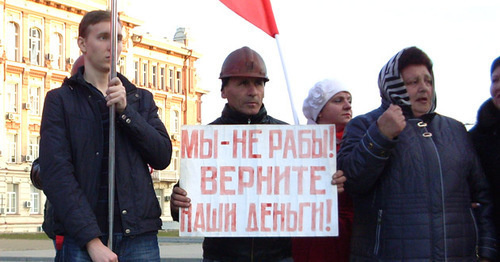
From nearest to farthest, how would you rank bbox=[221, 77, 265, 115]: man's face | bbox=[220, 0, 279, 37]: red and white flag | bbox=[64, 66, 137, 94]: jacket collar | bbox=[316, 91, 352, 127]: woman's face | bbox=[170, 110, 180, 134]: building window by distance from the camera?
bbox=[64, 66, 137, 94]: jacket collar, bbox=[221, 77, 265, 115]: man's face, bbox=[220, 0, 279, 37]: red and white flag, bbox=[316, 91, 352, 127]: woman's face, bbox=[170, 110, 180, 134]: building window

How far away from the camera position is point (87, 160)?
10.9ft

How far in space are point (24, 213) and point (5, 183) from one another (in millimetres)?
2041

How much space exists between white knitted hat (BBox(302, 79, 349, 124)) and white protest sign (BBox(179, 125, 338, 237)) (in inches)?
38.9

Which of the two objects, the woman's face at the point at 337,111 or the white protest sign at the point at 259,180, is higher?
the woman's face at the point at 337,111

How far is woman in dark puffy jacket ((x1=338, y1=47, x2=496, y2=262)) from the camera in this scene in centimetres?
333

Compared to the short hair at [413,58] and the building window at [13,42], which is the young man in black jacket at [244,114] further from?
the building window at [13,42]

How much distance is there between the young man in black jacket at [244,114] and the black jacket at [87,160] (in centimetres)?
25

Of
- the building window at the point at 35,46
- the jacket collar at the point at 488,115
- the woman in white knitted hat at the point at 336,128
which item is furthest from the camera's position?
the building window at the point at 35,46

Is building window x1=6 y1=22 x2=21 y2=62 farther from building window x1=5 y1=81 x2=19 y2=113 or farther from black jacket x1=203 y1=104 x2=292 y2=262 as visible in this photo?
black jacket x1=203 y1=104 x2=292 y2=262

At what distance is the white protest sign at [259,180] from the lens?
3.56 metres

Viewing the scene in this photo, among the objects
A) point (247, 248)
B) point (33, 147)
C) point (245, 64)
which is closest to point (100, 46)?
point (245, 64)

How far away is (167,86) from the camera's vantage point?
6356 cm

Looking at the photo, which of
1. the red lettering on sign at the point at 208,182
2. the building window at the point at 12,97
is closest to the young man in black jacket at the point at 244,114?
the red lettering on sign at the point at 208,182

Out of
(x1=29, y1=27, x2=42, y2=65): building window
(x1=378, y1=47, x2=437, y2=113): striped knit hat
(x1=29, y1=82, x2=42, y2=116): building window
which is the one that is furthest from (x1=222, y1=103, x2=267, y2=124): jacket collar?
(x1=29, y1=27, x2=42, y2=65): building window
